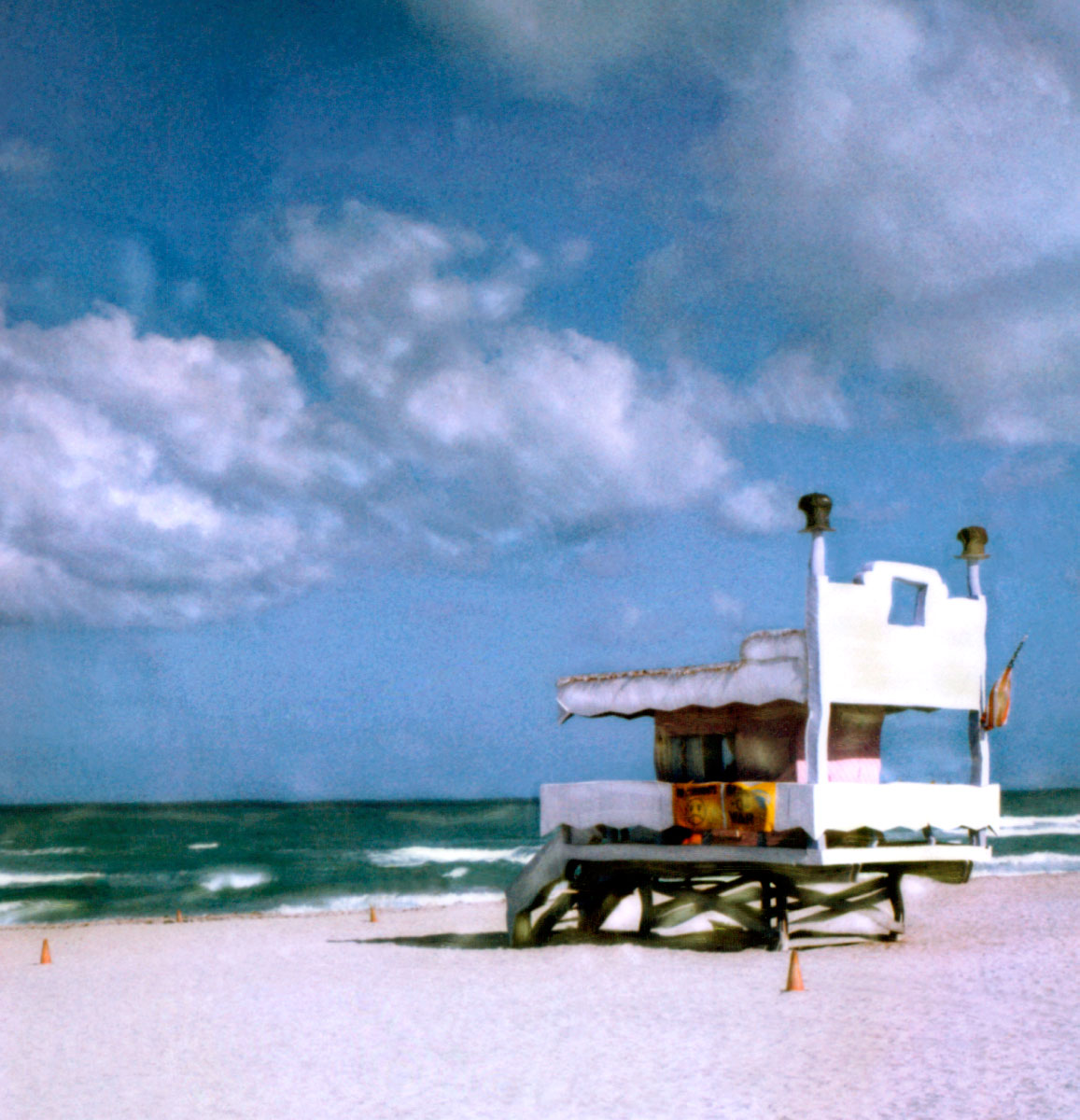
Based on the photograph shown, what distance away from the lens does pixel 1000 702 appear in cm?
1892

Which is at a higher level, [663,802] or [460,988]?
[663,802]

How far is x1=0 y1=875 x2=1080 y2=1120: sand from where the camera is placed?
1074 cm

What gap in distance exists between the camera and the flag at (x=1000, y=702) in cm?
1889

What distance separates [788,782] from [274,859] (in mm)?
54364

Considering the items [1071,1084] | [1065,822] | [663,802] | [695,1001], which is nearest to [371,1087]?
[695,1001]

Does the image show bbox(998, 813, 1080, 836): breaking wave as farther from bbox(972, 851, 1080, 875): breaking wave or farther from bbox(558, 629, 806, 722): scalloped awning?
bbox(558, 629, 806, 722): scalloped awning

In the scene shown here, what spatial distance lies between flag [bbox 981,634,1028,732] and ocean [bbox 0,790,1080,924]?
24634 mm

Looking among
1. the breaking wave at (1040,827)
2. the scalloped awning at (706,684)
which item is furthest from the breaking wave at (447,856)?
the scalloped awning at (706,684)

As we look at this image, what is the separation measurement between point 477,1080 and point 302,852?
63403mm

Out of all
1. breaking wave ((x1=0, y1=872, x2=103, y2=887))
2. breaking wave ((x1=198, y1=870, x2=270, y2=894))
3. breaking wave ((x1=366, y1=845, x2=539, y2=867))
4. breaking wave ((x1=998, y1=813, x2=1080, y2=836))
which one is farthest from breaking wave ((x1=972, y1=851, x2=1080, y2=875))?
breaking wave ((x1=0, y1=872, x2=103, y2=887))

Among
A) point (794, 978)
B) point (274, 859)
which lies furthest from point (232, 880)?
point (794, 978)

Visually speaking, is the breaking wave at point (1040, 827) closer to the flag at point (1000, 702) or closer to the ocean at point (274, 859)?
the ocean at point (274, 859)

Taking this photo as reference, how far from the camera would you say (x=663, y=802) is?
62.5ft

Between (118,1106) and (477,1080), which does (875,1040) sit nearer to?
(477,1080)
